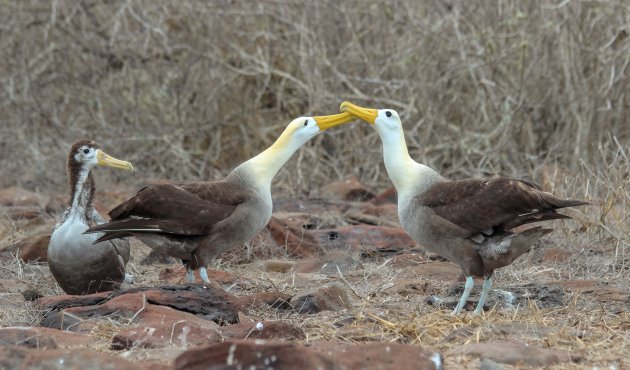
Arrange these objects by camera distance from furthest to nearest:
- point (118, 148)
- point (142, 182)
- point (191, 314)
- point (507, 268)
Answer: point (118, 148), point (142, 182), point (507, 268), point (191, 314)

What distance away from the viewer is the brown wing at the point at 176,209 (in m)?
5.31

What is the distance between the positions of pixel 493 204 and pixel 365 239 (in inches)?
87.4

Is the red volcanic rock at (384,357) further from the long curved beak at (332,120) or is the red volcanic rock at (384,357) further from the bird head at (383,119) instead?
the long curved beak at (332,120)

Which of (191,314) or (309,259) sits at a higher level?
(191,314)

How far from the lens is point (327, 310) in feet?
15.8

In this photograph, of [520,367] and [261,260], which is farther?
[261,260]

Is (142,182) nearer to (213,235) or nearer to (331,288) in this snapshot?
(213,235)

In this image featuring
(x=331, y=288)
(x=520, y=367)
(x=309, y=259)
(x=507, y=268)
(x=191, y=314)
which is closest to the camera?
(x=520, y=367)

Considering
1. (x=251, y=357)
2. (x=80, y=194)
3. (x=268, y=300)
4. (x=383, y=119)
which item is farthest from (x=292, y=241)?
(x=251, y=357)

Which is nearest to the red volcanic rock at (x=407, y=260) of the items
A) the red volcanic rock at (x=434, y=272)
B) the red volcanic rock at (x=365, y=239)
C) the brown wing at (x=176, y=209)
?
the red volcanic rock at (x=434, y=272)

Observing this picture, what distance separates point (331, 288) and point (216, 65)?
635cm

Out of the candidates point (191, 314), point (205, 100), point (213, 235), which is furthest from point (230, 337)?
Result: point (205, 100)

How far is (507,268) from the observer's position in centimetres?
603

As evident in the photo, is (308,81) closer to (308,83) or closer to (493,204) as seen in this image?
(308,83)
